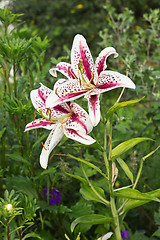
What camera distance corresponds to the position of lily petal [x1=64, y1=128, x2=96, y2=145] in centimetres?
71

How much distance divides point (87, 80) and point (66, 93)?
63 mm

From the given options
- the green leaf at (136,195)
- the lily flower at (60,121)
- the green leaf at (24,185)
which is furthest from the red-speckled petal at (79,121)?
the green leaf at (24,185)

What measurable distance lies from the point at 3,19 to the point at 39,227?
1.98 feet

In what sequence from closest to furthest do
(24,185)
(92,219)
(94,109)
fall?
(94,109), (92,219), (24,185)

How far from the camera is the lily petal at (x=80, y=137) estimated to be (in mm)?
708

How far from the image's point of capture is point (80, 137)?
0.72m

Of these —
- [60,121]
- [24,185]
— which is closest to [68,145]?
[24,185]

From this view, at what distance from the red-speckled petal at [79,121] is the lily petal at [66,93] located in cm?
3

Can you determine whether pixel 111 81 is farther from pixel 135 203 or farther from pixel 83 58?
pixel 135 203

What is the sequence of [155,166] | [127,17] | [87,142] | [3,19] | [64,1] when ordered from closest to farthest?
1. [87,142]
2. [3,19]
3. [155,166]
4. [127,17]
5. [64,1]

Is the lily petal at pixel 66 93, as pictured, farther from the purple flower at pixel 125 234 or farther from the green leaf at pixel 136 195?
the purple flower at pixel 125 234

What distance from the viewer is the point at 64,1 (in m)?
4.42

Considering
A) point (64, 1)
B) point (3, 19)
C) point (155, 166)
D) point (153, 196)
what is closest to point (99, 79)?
point (153, 196)

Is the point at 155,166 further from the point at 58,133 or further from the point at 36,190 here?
the point at 58,133
